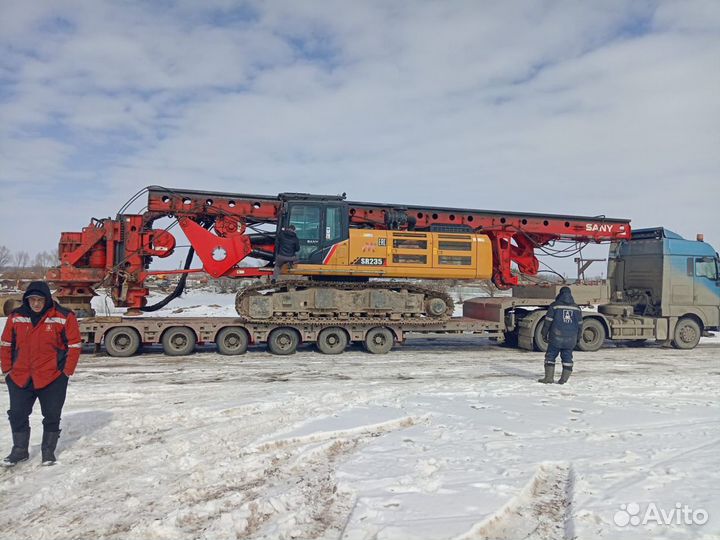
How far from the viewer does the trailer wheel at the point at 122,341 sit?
453 inches

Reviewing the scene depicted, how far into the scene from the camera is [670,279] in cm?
1429

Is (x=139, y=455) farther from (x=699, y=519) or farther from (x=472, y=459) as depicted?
(x=699, y=519)

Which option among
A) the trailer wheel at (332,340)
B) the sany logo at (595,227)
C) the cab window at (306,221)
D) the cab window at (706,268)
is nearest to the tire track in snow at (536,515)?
the trailer wheel at (332,340)

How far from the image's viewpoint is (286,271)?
1205 cm

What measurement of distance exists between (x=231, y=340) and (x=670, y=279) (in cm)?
1204

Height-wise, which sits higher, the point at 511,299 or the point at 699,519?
the point at 511,299

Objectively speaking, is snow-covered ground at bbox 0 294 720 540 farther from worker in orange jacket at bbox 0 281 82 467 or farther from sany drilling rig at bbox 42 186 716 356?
sany drilling rig at bbox 42 186 716 356

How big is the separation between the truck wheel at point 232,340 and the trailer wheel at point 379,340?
9.57 feet

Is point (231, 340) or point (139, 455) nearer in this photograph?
point (139, 455)

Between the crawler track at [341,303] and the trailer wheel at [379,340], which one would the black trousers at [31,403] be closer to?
the crawler track at [341,303]

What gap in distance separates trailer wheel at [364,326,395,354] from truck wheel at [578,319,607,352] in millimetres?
5336

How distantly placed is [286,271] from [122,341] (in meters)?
4.03

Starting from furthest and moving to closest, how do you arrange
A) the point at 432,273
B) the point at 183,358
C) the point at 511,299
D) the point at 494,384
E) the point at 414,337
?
the point at 414,337
the point at 511,299
the point at 432,273
the point at 183,358
the point at 494,384

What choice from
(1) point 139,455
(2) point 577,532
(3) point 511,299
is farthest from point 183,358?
(2) point 577,532
